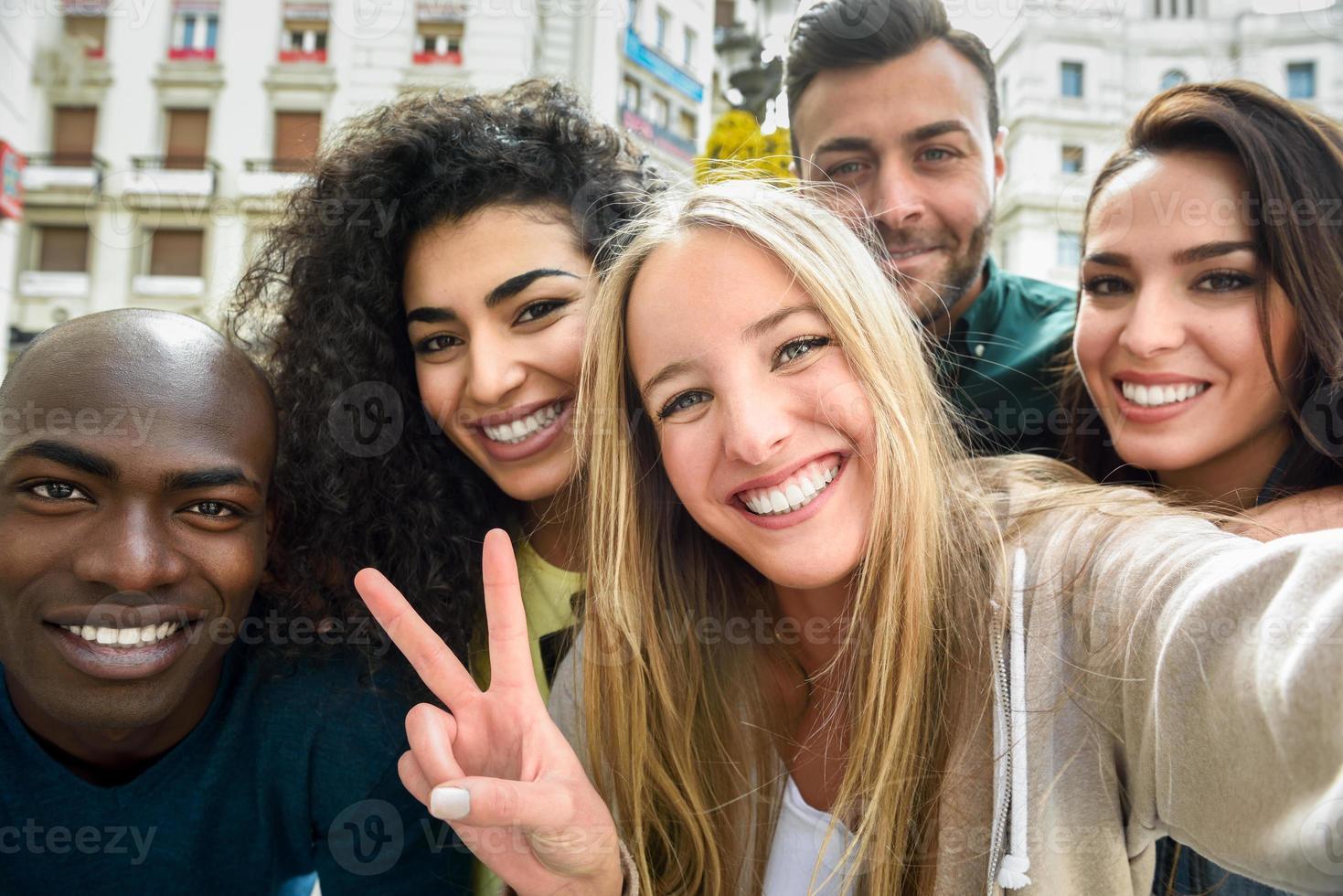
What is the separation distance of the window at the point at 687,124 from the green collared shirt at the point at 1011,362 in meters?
15.3

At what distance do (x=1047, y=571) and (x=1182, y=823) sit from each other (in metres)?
0.43

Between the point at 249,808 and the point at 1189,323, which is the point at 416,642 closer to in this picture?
the point at 249,808

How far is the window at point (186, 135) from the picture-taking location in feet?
49.6

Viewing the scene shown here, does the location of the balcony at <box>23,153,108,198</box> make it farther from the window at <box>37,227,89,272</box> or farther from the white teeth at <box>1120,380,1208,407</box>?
the white teeth at <box>1120,380,1208,407</box>

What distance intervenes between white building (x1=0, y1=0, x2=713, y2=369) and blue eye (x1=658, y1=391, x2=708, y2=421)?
1349cm

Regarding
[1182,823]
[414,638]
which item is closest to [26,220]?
[414,638]

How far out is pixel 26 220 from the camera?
1527cm

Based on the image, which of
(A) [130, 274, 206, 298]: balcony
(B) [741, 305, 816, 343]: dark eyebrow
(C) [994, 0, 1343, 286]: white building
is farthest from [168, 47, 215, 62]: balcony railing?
(B) [741, 305, 816, 343]: dark eyebrow

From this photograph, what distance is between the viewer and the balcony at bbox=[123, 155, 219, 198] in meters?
14.7

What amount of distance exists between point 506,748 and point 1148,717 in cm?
102

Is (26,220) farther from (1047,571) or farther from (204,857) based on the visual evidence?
(1047,571)

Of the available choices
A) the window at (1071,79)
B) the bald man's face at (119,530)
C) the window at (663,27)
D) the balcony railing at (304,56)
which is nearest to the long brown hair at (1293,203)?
the bald man's face at (119,530)

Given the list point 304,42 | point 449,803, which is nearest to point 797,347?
point 449,803

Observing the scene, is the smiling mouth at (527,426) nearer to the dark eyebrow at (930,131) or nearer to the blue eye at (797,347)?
the blue eye at (797,347)
